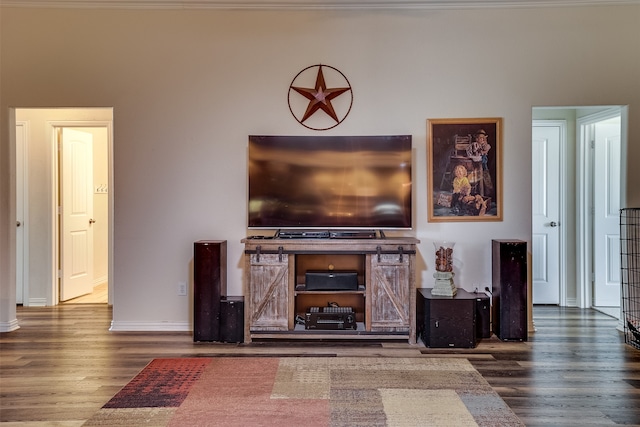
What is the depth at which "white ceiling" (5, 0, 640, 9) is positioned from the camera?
3.90 metres

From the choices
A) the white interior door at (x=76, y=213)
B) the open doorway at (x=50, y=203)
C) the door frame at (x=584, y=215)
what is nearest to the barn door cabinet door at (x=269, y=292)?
the open doorway at (x=50, y=203)

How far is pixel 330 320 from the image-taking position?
3.60 m

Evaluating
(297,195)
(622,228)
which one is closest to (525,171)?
(622,228)

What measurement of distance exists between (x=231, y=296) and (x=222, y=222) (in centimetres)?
67

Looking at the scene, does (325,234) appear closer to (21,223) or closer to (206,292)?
(206,292)

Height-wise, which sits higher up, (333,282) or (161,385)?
(333,282)

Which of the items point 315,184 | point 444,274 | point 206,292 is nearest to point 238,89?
point 315,184

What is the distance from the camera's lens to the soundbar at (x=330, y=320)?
11.8 feet

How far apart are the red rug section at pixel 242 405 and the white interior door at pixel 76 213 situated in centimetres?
319

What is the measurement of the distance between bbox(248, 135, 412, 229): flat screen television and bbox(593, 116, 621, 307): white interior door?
101 inches

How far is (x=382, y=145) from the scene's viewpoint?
3793 millimetres

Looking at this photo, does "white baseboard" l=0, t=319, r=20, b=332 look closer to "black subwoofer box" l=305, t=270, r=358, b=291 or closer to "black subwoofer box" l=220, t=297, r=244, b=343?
"black subwoofer box" l=220, t=297, r=244, b=343

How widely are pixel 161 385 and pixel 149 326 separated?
1.40 metres

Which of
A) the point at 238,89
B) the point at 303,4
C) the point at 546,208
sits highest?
the point at 303,4
